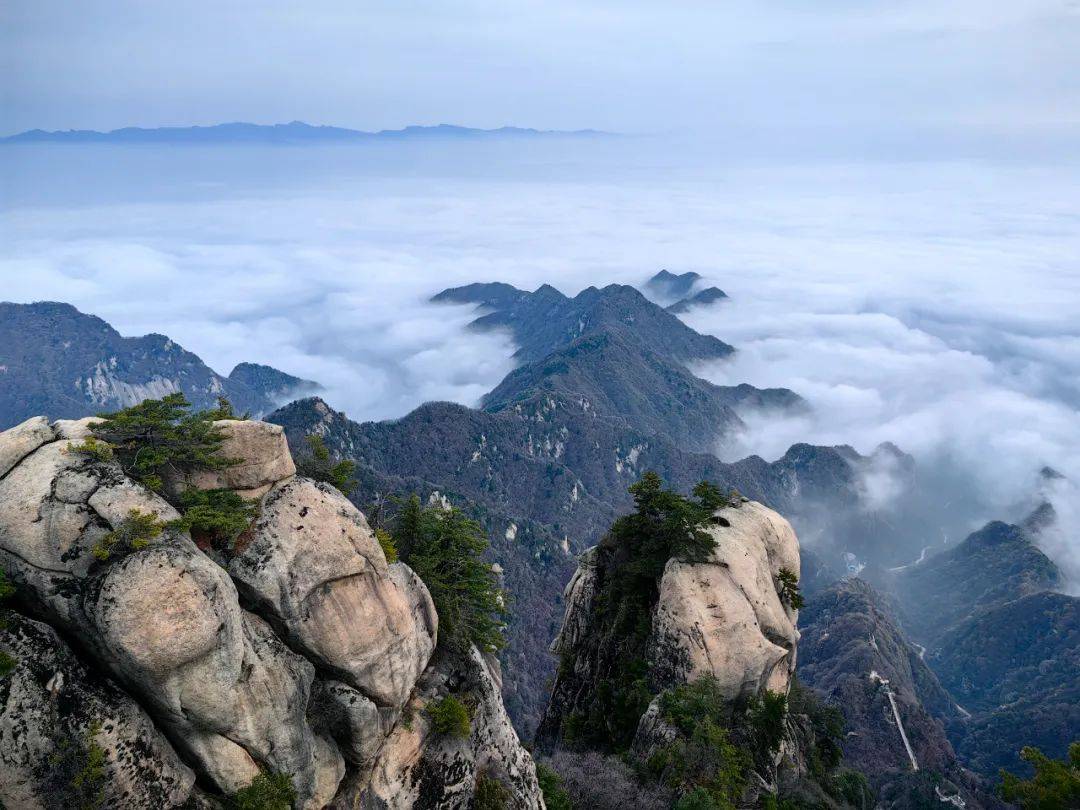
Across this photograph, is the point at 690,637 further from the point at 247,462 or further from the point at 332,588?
the point at 247,462

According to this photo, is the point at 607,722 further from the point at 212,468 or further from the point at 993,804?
the point at 993,804

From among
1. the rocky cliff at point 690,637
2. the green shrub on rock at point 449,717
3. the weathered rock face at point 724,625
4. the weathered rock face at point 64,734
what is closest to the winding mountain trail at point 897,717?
the rocky cliff at point 690,637

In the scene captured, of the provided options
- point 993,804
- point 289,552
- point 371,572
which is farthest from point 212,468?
point 993,804

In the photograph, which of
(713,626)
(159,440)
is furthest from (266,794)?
(713,626)

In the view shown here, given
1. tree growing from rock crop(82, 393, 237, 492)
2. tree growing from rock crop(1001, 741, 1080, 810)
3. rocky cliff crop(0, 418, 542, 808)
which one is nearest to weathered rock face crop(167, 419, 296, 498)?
rocky cliff crop(0, 418, 542, 808)

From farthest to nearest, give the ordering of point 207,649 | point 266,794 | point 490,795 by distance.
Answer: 1. point 490,795
2. point 266,794
3. point 207,649

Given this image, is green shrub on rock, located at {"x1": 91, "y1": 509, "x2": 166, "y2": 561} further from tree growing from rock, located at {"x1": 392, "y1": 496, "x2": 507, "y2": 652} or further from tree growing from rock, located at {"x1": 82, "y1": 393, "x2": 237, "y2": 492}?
tree growing from rock, located at {"x1": 392, "y1": 496, "x2": 507, "y2": 652}
